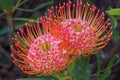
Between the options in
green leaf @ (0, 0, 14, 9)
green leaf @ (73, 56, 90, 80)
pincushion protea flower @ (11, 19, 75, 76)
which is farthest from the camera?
green leaf @ (0, 0, 14, 9)

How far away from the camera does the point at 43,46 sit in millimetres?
1983

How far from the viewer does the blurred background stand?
8.69ft

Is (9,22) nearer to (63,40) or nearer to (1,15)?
(1,15)

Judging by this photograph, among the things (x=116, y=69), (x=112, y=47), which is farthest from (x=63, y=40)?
(x=116, y=69)

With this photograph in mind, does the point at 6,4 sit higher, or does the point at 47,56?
the point at 6,4

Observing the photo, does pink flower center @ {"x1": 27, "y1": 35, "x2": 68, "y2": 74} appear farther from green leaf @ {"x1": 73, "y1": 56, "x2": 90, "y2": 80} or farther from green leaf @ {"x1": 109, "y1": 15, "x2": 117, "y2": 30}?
green leaf @ {"x1": 109, "y1": 15, "x2": 117, "y2": 30}

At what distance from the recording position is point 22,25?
2768 mm

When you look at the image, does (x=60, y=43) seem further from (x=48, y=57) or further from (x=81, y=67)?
(x=81, y=67)

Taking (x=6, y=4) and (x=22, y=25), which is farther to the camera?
(x=22, y=25)

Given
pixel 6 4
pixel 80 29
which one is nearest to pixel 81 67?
pixel 80 29

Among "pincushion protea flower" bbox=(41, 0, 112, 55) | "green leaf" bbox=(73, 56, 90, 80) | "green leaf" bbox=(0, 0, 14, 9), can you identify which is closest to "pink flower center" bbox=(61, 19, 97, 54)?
"pincushion protea flower" bbox=(41, 0, 112, 55)

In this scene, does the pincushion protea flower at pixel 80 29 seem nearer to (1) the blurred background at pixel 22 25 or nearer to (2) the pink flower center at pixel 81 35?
(2) the pink flower center at pixel 81 35

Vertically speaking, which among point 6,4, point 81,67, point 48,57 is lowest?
point 81,67

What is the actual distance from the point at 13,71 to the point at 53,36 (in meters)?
1.34
